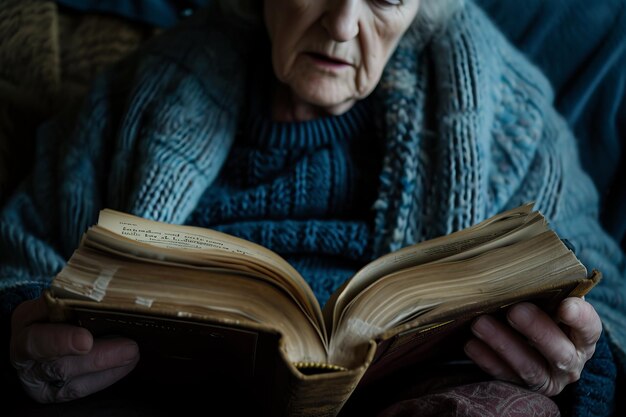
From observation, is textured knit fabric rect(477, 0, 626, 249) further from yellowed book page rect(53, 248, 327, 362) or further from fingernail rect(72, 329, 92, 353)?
fingernail rect(72, 329, 92, 353)

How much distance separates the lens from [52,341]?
2.69 feet

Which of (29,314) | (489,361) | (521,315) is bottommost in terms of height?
(29,314)

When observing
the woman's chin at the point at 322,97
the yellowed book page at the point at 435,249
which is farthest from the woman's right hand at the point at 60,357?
the woman's chin at the point at 322,97

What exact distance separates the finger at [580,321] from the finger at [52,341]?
1.78 feet

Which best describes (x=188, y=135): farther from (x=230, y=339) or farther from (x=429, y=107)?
(x=230, y=339)

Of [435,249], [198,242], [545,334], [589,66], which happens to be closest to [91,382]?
[198,242]

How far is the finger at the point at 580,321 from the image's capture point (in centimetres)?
84

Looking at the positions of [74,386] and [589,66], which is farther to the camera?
[589,66]

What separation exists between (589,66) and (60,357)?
1.15 meters

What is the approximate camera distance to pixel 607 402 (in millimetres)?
1031

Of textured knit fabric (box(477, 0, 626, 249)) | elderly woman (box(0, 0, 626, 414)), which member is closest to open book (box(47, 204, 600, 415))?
elderly woman (box(0, 0, 626, 414))

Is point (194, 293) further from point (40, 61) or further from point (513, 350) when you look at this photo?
point (40, 61)

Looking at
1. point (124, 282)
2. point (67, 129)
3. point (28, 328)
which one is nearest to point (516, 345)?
point (124, 282)

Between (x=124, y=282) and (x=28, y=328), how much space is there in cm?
18
